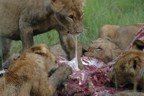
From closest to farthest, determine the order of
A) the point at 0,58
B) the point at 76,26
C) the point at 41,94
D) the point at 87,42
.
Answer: the point at 41,94
the point at 76,26
the point at 0,58
the point at 87,42

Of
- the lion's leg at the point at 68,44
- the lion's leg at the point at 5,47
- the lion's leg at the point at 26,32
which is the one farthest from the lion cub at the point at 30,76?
the lion's leg at the point at 5,47

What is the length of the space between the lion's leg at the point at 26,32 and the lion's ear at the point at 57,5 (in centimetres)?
49

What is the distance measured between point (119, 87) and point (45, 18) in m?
1.39

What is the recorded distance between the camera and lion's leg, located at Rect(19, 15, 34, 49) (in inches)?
350

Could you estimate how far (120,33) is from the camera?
1073 cm

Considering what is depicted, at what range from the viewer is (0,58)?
980 centimetres

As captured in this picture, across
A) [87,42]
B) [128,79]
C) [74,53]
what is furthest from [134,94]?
[87,42]

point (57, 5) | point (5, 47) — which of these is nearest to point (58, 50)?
point (5, 47)

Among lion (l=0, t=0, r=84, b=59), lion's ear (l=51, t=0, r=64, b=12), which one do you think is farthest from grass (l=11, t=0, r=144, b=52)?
lion's ear (l=51, t=0, r=64, b=12)

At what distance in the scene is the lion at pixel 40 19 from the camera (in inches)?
332

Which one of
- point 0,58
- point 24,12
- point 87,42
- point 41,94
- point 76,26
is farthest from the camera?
point 87,42

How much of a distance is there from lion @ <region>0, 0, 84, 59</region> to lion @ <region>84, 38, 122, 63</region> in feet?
1.54

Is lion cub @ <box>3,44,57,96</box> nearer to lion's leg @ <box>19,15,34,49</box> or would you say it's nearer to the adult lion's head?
the adult lion's head

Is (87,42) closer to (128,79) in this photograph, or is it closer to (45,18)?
(45,18)
